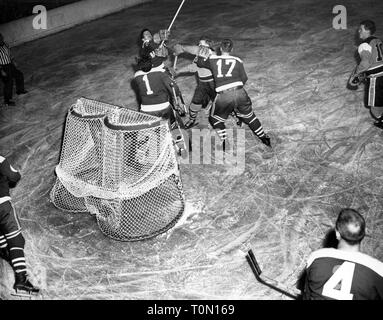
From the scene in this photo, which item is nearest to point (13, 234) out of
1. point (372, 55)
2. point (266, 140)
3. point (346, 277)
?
point (346, 277)

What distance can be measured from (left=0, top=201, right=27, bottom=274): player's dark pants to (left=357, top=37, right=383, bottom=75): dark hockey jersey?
18.7 feet

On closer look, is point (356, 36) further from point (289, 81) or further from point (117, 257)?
point (117, 257)

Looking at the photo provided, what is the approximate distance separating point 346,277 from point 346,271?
4 cm

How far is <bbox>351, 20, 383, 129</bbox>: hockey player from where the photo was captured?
5609 millimetres

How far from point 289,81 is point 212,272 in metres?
5.25

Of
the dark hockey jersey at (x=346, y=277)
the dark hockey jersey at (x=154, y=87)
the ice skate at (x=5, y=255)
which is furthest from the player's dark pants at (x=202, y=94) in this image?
the dark hockey jersey at (x=346, y=277)

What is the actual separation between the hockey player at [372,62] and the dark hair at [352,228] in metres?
3.98

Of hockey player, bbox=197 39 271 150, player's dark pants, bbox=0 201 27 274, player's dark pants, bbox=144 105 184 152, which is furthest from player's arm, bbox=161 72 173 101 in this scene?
player's dark pants, bbox=0 201 27 274

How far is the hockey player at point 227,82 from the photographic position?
17.3ft

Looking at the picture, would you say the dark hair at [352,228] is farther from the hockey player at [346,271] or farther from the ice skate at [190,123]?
the ice skate at [190,123]

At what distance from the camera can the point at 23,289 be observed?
4066 millimetres

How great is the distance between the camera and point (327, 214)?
464 cm

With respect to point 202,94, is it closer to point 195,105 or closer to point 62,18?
Result: point 195,105

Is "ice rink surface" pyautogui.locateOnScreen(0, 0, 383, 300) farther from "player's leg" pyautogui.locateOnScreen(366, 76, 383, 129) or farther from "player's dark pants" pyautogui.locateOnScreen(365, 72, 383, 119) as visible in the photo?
"player's dark pants" pyautogui.locateOnScreen(365, 72, 383, 119)
